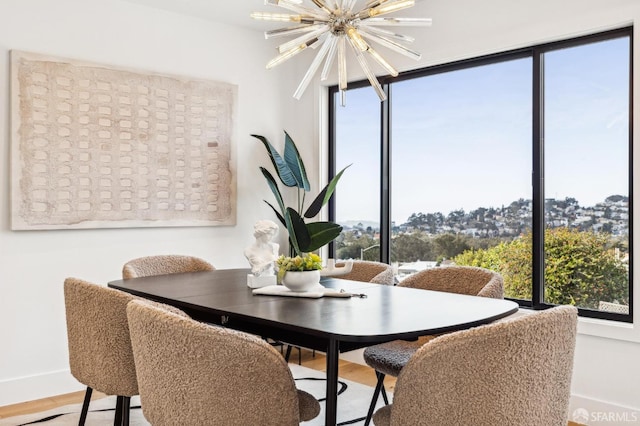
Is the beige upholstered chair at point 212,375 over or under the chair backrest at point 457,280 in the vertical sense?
under

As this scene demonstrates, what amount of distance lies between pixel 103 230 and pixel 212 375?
8.12 ft

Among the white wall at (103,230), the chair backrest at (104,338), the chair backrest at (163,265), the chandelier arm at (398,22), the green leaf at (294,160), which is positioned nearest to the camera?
the chair backrest at (104,338)

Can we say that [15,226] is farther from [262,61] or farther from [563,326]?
[563,326]

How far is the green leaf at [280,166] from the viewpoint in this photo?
4.26 metres

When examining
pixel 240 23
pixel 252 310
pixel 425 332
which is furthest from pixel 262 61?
pixel 425 332

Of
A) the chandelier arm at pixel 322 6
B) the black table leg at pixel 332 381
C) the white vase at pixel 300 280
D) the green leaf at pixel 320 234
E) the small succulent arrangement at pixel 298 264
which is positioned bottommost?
the black table leg at pixel 332 381

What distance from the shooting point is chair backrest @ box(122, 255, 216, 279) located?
3.18 m

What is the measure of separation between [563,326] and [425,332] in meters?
0.37

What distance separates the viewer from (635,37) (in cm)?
288

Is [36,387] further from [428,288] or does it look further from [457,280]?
[457,280]

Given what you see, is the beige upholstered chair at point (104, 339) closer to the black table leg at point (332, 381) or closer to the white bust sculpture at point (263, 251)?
the white bust sculpture at point (263, 251)

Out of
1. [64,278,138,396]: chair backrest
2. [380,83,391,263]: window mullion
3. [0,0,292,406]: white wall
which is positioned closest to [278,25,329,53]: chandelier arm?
[64,278,138,396]: chair backrest

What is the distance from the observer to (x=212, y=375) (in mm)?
1559

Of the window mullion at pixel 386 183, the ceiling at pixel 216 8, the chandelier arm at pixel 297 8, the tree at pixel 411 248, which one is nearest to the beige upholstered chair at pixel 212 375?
the chandelier arm at pixel 297 8
